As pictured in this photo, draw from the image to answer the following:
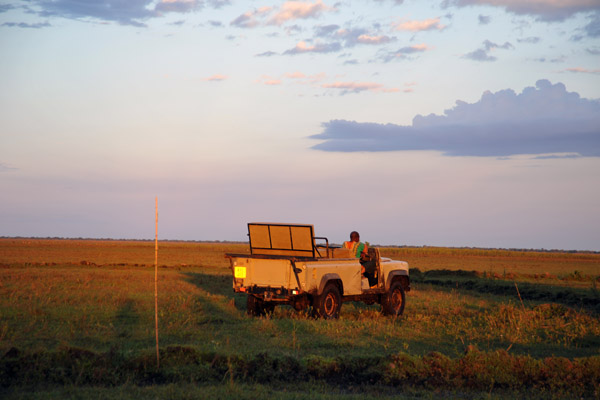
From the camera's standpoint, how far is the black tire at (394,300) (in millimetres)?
17309

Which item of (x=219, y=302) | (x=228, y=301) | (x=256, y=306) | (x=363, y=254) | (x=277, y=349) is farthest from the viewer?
(x=228, y=301)

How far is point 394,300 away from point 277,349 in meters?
7.44

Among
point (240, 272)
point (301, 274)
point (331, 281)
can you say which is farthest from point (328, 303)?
point (240, 272)

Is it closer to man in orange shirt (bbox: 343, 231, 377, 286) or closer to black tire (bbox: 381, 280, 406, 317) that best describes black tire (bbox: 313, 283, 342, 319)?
man in orange shirt (bbox: 343, 231, 377, 286)

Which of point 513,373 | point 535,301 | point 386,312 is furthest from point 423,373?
point 535,301

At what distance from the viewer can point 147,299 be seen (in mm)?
18438

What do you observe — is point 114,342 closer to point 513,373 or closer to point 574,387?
point 513,373

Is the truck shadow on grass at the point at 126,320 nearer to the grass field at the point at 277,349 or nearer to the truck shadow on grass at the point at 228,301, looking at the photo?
the grass field at the point at 277,349

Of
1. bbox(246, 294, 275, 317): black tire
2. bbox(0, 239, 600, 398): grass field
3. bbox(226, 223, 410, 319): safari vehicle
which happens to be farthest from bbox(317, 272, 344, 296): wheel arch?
bbox(246, 294, 275, 317): black tire

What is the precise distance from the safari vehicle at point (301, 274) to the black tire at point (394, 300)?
0.09ft

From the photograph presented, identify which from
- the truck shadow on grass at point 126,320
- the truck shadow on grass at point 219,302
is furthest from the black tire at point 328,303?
the truck shadow on grass at point 126,320

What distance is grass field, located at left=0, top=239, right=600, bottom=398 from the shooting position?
8.52 metres

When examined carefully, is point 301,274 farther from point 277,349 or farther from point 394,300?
point 394,300

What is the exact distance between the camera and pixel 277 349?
36.3 feet
